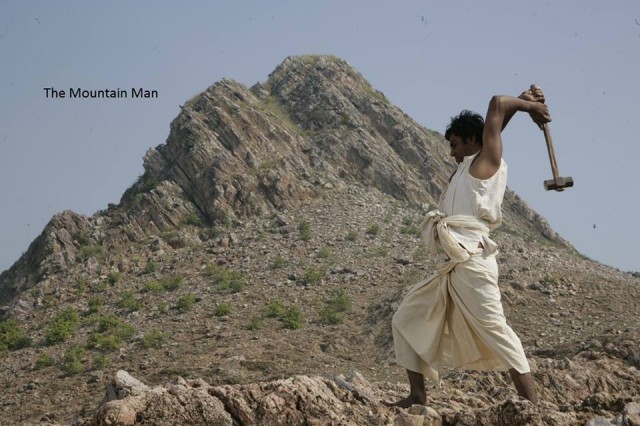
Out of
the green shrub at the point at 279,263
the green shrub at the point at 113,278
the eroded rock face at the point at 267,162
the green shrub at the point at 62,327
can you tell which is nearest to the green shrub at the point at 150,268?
the green shrub at the point at 113,278

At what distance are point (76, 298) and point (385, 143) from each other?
15128 millimetres

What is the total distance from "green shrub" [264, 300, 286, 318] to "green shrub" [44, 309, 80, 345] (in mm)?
5000

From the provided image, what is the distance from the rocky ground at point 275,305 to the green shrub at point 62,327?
150 millimetres

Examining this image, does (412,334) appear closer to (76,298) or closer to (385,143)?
(76,298)

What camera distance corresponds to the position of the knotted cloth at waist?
491 cm

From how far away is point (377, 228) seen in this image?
2692cm

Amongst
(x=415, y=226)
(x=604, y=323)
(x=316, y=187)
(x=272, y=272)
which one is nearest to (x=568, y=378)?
(x=604, y=323)

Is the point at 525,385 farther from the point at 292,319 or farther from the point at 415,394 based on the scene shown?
the point at 292,319

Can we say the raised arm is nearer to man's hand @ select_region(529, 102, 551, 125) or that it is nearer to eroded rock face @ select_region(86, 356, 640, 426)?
man's hand @ select_region(529, 102, 551, 125)

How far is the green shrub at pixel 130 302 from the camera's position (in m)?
22.3

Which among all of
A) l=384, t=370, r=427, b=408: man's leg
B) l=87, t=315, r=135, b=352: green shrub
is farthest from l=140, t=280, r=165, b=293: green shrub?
l=384, t=370, r=427, b=408: man's leg

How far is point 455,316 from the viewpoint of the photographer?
4969 mm

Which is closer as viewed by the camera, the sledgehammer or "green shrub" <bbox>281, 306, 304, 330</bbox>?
the sledgehammer

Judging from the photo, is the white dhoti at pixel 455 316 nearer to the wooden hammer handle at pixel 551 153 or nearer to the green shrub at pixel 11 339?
the wooden hammer handle at pixel 551 153
